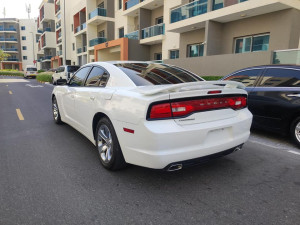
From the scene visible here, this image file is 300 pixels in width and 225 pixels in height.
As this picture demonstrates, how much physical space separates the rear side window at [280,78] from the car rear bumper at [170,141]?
2311 millimetres

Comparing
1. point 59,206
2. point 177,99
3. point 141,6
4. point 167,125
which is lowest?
point 59,206

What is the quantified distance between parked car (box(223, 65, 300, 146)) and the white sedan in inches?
65.7

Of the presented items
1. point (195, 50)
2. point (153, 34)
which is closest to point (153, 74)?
point (195, 50)

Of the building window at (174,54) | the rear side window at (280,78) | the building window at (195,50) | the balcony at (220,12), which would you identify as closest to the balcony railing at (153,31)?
the building window at (174,54)

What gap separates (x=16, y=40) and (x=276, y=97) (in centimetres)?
8661

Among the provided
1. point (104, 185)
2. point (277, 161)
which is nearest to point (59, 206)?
point (104, 185)

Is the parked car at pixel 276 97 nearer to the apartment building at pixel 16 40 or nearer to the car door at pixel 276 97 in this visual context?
the car door at pixel 276 97

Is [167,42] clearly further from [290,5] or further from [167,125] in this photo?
[167,125]

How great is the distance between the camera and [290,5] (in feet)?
34.3

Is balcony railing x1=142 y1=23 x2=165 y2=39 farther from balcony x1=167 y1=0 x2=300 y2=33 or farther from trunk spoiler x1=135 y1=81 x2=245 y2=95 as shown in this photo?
trunk spoiler x1=135 y1=81 x2=245 y2=95

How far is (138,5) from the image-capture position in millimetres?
20531

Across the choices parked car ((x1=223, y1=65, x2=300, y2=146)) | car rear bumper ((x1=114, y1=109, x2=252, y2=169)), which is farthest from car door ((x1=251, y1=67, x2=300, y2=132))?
car rear bumper ((x1=114, y1=109, x2=252, y2=169))

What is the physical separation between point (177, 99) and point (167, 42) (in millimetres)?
16768

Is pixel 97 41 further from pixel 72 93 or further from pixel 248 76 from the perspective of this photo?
pixel 248 76
